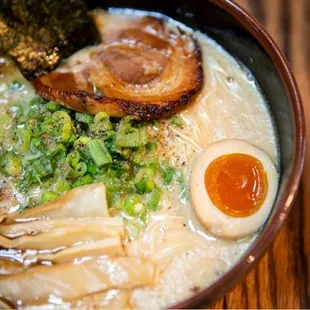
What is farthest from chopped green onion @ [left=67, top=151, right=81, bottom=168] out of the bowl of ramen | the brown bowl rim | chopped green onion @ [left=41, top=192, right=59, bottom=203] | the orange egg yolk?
the brown bowl rim

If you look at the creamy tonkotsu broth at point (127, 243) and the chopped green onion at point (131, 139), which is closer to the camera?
the creamy tonkotsu broth at point (127, 243)

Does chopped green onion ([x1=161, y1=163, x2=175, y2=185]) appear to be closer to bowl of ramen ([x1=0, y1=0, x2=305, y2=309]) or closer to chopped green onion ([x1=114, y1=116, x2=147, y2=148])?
bowl of ramen ([x1=0, y1=0, x2=305, y2=309])

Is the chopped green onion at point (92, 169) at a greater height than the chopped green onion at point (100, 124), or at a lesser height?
lesser

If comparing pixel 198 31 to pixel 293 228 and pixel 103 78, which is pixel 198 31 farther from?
pixel 293 228

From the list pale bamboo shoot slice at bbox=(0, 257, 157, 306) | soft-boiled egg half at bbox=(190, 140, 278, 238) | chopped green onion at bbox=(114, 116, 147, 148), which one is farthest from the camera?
chopped green onion at bbox=(114, 116, 147, 148)

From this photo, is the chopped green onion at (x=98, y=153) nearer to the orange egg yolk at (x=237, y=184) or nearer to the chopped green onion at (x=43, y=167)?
the chopped green onion at (x=43, y=167)

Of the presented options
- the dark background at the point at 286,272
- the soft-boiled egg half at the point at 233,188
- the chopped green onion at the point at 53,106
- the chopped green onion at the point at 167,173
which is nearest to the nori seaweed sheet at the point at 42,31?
the chopped green onion at the point at 53,106
